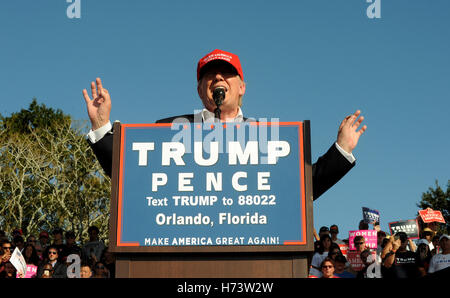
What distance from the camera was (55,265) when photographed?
9.28m

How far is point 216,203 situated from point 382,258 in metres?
7.51

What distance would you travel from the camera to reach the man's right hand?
3645mm

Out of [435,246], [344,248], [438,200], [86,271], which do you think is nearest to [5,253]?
[86,271]

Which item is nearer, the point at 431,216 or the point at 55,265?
the point at 55,265

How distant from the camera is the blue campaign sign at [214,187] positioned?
3.11 meters

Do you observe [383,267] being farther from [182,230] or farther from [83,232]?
[83,232]

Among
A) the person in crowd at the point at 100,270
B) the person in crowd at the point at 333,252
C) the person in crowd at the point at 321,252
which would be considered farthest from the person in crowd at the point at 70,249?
the person in crowd at the point at 333,252

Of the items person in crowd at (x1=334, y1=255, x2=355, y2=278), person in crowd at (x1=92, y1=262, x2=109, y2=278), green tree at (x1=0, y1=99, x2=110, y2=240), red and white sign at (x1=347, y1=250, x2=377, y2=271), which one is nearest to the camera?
person in crowd at (x1=92, y1=262, x2=109, y2=278)

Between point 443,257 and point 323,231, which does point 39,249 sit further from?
point 443,257

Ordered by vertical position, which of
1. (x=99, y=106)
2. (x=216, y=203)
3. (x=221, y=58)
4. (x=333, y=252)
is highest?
(x=221, y=58)

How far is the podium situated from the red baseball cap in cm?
Answer: 104

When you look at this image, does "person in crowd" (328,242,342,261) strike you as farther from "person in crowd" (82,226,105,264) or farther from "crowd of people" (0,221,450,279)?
"person in crowd" (82,226,105,264)

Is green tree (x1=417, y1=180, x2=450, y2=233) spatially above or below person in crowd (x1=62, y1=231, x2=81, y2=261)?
above

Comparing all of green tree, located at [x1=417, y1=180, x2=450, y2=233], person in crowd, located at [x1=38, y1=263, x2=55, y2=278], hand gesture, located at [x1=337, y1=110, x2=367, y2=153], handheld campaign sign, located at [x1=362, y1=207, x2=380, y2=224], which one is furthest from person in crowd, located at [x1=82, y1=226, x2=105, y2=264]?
green tree, located at [x1=417, y1=180, x2=450, y2=233]
